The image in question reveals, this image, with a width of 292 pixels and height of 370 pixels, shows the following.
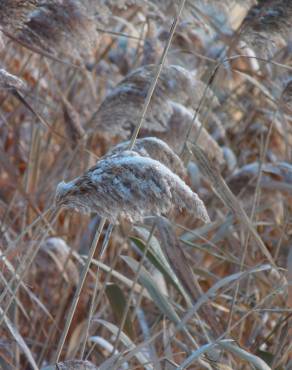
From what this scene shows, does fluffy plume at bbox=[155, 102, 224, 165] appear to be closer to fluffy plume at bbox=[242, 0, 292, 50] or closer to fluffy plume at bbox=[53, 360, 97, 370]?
fluffy plume at bbox=[242, 0, 292, 50]

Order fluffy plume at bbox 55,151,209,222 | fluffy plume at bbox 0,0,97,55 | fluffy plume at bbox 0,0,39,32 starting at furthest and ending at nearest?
1. fluffy plume at bbox 0,0,97,55
2. fluffy plume at bbox 0,0,39,32
3. fluffy plume at bbox 55,151,209,222

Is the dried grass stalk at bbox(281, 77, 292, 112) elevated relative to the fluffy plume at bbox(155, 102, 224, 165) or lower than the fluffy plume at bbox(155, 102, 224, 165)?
elevated

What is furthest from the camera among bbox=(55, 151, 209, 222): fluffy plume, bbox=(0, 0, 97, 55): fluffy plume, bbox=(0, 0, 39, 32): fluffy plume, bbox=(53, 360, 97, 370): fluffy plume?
bbox=(0, 0, 97, 55): fluffy plume

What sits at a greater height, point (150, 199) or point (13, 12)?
point (13, 12)

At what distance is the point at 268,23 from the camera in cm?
182

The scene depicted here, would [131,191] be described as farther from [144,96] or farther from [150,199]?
[144,96]

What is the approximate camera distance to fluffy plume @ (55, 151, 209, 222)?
3.44 feet

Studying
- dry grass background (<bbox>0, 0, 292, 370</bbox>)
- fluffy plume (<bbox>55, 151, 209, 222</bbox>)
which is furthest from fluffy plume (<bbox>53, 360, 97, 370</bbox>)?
fluffy plume (<bbox>55, 151, 209, 222</bbox>)

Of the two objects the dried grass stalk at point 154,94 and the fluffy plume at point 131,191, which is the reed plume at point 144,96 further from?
the fluffy plume at point 131,191

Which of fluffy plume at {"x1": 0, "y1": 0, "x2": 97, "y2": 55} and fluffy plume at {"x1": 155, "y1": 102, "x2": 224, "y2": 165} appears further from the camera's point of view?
fluffy plume at {"x1": 155, "y1": 102, "x2": 224, "y2": 165}

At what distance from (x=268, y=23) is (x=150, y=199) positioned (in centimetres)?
92

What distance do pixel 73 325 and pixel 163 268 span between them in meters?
1.09

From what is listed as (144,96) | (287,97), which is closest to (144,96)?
(144,96)

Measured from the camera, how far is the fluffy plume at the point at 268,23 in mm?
1793
